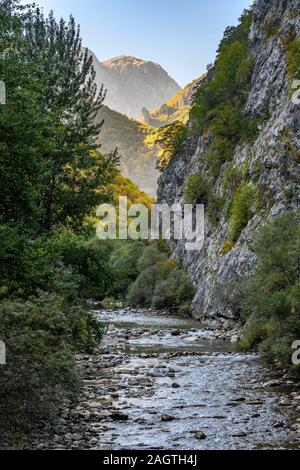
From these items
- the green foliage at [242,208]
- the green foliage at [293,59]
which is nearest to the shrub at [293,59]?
the green foliage at [293,59]

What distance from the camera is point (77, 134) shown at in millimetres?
28672

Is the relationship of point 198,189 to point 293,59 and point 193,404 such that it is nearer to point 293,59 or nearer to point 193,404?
point 293,59

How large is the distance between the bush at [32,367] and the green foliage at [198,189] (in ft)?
186

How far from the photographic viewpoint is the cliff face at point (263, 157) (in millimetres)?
43844

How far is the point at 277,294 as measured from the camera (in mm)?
23234

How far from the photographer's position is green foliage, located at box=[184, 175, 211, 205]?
6981 cm

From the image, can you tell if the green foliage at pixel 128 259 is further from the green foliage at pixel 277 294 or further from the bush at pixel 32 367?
the bush at pixel 32 367

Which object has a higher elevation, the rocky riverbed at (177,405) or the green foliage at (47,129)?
the green foliage at (47,129)

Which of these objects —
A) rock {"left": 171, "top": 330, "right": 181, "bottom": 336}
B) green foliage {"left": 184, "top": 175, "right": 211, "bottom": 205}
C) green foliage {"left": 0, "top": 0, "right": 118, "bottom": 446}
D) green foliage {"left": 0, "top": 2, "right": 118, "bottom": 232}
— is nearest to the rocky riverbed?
green foliage {"left": 0, "top": 0, "right": 118, "bottom": 446}

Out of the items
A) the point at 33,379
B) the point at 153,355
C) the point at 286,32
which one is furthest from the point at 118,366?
the point at 286,32

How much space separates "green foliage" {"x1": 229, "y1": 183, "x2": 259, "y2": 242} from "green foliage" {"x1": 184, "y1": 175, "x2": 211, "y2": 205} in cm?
1649

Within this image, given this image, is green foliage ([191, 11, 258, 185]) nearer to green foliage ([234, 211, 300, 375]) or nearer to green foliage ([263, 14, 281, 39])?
green foliage ([263, 14, 281, 39])

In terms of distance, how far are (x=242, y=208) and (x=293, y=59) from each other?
1479 cm

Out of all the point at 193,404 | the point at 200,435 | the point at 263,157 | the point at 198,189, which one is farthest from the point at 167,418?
the point at 198,189
